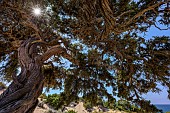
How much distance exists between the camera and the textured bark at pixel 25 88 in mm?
3941

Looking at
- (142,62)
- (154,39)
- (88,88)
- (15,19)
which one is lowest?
(88,88)

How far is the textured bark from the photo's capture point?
155 inches

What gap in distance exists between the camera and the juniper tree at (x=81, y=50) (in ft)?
14.7

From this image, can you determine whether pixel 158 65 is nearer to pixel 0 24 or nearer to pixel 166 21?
pixel 166 21

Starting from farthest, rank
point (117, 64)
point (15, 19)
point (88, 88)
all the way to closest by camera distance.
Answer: point (88, 88) < point (117, 64) < point (15, 19)

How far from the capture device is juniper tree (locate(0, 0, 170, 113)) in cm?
448

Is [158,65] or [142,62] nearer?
[158,65]

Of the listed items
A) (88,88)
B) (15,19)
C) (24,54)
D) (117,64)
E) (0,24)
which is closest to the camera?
(24,54)

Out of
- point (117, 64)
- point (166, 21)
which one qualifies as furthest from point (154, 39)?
point (117, 64)

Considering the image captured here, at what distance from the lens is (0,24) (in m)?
6.67

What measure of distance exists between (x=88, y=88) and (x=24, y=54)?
10.8ft

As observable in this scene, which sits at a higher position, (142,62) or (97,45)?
(97,45)

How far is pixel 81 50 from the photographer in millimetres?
7438

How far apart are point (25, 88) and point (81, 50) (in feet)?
11.2
